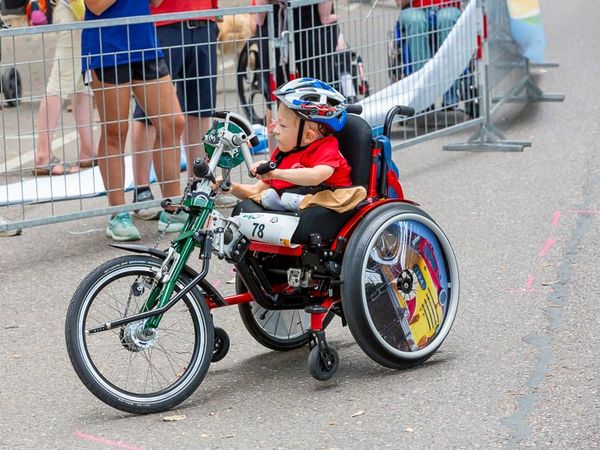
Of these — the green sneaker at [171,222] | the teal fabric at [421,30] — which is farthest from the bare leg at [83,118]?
the teal fabric at [421,30]

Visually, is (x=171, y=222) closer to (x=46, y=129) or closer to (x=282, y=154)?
(x=46, y=129)

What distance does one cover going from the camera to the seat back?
5102mm

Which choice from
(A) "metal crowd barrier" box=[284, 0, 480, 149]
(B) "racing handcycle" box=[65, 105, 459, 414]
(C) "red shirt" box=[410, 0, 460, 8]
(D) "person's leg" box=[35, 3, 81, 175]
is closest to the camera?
(B) "racing handcycle" box=[65, 105, 459, 414]

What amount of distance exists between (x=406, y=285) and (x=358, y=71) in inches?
149

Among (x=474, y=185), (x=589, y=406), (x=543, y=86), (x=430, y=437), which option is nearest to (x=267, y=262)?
(x=430, y=437)

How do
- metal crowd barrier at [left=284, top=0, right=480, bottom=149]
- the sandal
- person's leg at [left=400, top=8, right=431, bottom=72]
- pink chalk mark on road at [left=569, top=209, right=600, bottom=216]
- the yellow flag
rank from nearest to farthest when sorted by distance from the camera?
the sandal < pink chalk mark on road at [left=569, top=209, right=600, bottom=216] < metal crowd barrier at [left=284, top=0, right=480, bottom=149] < the yellow flag < person's leg at [left=400, top=8, right=431, bottom=72]

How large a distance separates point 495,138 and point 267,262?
16.8 ft

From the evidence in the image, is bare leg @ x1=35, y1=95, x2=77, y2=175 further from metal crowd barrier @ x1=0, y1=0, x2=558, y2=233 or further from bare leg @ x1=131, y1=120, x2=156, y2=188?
bare leg @ x1=131, y1=120, x2=156, y2=188

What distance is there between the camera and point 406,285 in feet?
16.8

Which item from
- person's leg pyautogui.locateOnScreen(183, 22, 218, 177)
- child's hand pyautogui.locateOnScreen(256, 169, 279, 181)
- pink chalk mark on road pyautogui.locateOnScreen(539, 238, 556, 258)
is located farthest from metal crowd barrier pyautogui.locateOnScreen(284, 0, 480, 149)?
child's hand pyautogui.locateOnScreen(256, 169, 279, 181)

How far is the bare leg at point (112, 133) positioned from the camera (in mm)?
7176

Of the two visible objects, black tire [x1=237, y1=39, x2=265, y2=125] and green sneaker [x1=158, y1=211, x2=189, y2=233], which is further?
black tire [x1=237, y1=39, x2=265, y2=125]

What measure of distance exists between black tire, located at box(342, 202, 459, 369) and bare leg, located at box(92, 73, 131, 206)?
2.66m

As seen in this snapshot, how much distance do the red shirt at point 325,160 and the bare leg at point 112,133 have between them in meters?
2.36
